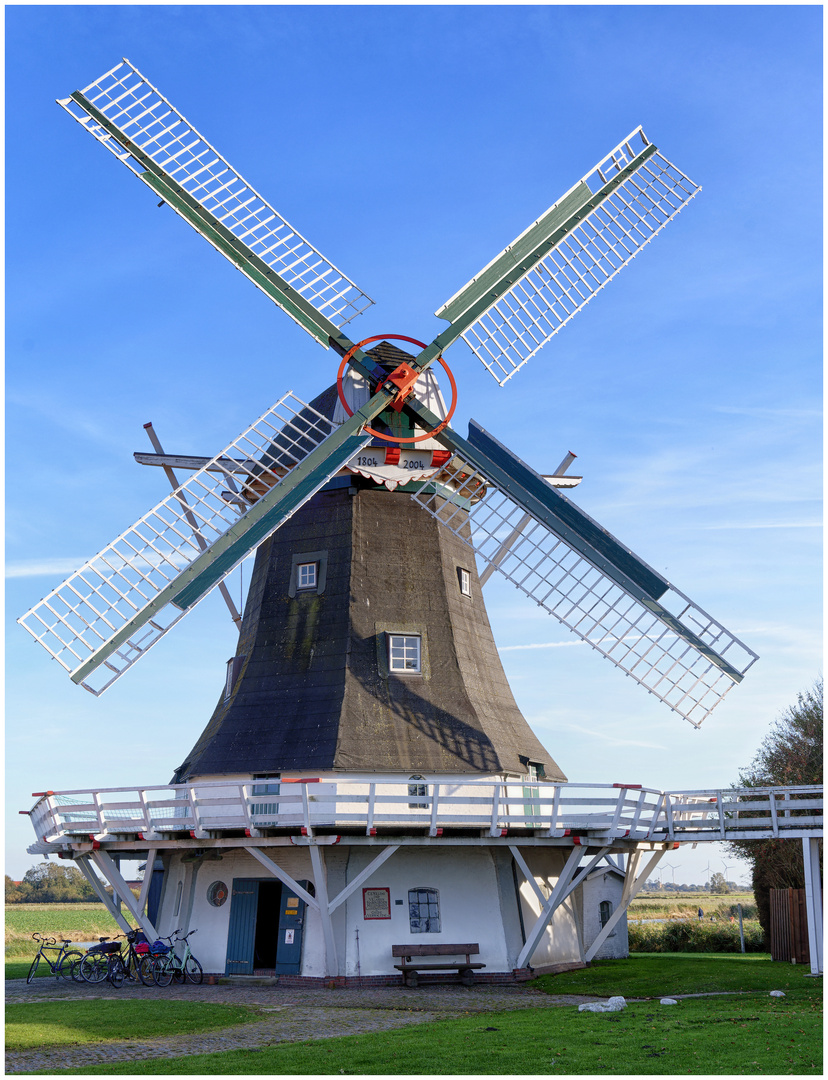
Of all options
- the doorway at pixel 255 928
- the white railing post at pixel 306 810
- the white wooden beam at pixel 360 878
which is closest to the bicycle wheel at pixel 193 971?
the doorway at pixel 255 928

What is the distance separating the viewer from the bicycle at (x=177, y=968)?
53.0 feet

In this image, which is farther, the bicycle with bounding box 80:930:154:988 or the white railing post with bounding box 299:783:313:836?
the bicycle with bounding box 80:930:154:988

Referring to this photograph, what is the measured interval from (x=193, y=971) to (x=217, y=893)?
1.26 m

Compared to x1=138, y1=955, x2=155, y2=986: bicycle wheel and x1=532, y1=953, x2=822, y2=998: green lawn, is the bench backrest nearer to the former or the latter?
x1=532, y1=953, x2=822, y2=998: green lawn

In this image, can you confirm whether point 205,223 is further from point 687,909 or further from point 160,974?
point 687,909

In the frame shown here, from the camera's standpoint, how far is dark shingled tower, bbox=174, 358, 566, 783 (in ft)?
54.2

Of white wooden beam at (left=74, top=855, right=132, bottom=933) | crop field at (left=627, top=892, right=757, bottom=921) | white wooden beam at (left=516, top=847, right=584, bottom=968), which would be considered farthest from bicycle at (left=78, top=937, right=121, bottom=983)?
crop field at (left=627, top=892, right=757, bottom=921)

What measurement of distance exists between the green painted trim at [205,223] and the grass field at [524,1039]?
11194 mm

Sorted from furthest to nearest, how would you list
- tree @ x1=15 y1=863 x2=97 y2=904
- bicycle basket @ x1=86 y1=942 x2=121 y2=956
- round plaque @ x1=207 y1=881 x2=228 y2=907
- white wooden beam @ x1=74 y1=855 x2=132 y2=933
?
tree @ x1=15 y1=863 x2=97 y2=904 → white wooden beam @ x1=74 y1=855 x2=132 y2=933 → round plaque @ x1=207 y1=881 x2=228 y2=907 → bicycle basket @ x1=86 y1=942 x2=121 y2=956

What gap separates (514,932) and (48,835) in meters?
7.91

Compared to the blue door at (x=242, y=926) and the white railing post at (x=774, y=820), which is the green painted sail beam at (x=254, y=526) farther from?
the white railing post at (x=774, y=820)

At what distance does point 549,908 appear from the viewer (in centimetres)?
1572

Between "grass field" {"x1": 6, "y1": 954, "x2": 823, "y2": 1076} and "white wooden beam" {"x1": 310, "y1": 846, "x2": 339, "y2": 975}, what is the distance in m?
2.35

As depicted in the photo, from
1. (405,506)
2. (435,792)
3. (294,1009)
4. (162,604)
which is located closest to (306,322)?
(405,506)
